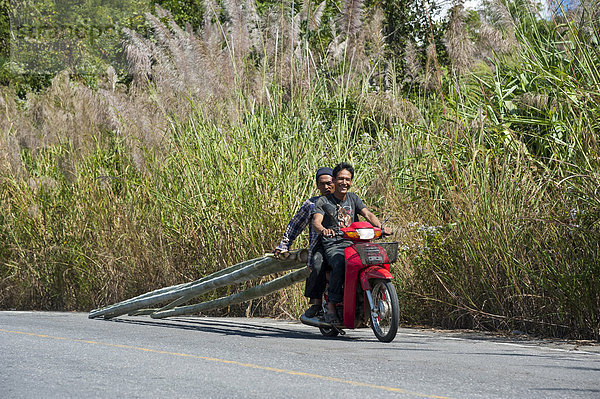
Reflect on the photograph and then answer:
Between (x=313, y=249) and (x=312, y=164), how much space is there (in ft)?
10.0

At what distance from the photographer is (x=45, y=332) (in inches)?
388

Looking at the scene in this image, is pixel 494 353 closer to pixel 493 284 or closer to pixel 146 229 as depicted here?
pixel 493 284

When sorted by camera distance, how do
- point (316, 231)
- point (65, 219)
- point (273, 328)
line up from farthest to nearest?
point (65, 219) < point (273, 328) < point (316, 231)

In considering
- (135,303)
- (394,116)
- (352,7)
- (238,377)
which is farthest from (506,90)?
(238,377)

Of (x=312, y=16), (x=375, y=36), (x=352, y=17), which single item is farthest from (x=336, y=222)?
(x=312, y=16)

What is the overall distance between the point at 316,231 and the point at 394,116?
13.6 ft

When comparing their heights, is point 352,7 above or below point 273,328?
above

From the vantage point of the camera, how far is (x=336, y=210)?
29.5 ft

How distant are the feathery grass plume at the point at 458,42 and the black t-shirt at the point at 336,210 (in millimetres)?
2956

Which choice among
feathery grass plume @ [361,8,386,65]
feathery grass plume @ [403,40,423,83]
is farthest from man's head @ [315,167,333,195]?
feathery grass plume @ [361,8,386,65]

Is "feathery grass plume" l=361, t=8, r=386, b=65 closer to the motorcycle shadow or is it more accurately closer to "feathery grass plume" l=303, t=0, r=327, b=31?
"feathery grass plume" l=303, t=0, r=327, b=31

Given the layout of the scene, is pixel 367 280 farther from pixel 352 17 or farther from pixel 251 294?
pixel 352 17

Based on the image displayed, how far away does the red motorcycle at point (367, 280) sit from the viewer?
855 centimetres

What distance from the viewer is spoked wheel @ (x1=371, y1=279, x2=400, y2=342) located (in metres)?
8.21
